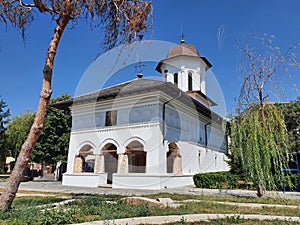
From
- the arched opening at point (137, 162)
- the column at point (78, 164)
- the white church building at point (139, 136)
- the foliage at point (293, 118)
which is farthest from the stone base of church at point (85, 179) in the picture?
the foliage at point (293, 118)

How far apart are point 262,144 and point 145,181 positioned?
25.9 feet

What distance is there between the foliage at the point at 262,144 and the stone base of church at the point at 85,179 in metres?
10.2

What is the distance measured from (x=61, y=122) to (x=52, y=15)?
1985 cm

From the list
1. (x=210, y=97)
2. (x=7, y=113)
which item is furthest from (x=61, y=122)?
(x=210, y=97)

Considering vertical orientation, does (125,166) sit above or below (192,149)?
below

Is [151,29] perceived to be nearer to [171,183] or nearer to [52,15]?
[52,15]

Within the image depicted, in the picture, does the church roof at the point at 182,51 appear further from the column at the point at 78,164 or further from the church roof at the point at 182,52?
the column at the point at 78,164

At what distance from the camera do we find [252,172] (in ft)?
30.2

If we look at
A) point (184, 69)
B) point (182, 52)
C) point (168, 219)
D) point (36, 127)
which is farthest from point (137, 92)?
point (182, 52)

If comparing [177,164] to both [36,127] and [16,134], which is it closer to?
[36,127]

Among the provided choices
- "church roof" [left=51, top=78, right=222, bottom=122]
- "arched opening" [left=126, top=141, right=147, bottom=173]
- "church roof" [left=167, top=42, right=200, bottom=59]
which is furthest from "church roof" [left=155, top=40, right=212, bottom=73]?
"arched opening" [left=126, top=141, right=147, bottom=173]

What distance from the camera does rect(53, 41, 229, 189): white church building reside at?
15578 millimetres

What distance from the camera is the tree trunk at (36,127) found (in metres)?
6.21

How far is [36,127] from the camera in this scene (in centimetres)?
674
